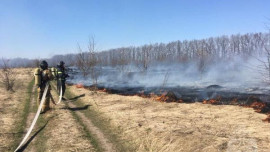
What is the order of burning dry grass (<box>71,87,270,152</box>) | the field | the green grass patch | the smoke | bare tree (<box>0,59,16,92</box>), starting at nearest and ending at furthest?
1. burning dry grass (<box>71,87,270,152</box>)
2. the field
3. the green grass patch
4. bare tree (<box>0,59,16,92</box>)
5. the smoke

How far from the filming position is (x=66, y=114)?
12.0m

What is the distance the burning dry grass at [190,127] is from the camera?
7.12 metres

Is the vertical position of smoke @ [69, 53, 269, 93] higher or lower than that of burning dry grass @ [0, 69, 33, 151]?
lower

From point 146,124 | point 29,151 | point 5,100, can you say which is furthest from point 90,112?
point 5,100

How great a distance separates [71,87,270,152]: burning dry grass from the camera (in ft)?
23.4

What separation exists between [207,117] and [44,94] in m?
7.72

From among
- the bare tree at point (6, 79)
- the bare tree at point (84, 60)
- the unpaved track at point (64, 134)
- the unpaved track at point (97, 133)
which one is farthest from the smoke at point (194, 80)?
the bare tree at point (6, 79)

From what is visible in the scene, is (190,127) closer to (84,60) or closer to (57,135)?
(57,135)

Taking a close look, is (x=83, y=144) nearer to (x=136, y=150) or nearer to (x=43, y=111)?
(x=136, y=150)

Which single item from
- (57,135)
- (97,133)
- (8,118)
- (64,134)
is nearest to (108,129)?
(97,133)

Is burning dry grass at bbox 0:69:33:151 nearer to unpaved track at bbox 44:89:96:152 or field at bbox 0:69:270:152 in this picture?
field at bbox 0:69:270:152

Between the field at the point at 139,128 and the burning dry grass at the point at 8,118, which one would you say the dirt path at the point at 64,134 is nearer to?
the field at the point at 139,128

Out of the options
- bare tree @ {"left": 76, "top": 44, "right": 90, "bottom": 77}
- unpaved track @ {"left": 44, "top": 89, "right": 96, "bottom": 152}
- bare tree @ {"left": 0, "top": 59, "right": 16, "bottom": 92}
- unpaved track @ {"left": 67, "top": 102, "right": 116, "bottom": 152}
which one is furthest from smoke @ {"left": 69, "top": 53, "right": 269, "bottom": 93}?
bare tree @ {"left": 0, "top": 59, "right": 16, "bottom": 92}

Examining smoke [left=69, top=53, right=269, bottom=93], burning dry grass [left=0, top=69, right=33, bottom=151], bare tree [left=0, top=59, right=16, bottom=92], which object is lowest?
smoke [left=69, top=53, right=269, bottom=93]
